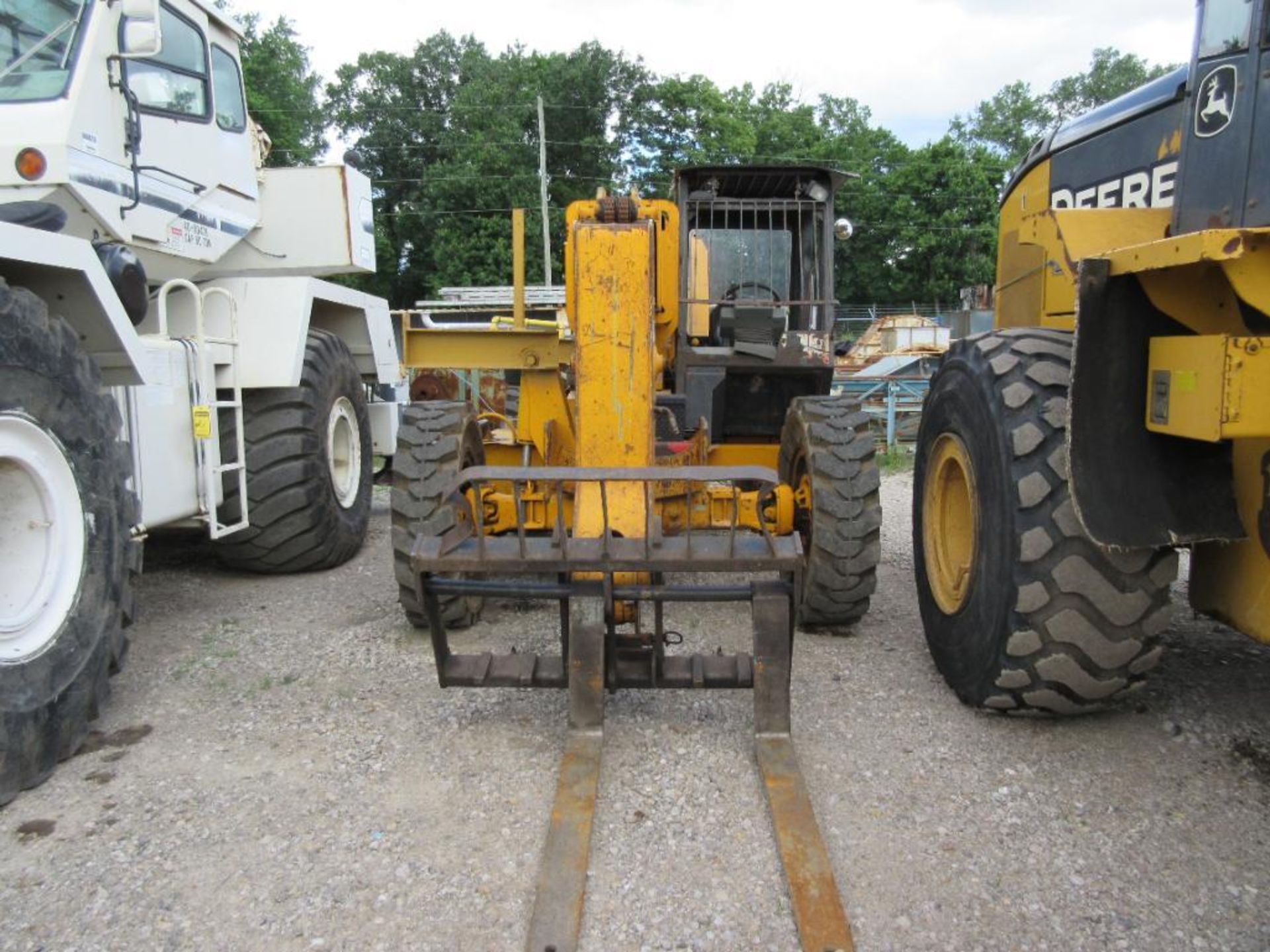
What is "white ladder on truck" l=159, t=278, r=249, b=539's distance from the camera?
14.8 ft

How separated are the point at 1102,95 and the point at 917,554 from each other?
63.6 m

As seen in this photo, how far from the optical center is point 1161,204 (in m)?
3.61

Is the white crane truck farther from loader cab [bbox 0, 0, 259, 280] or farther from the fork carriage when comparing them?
the fork carriage

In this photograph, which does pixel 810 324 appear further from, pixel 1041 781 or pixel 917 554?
pixel 1041 781

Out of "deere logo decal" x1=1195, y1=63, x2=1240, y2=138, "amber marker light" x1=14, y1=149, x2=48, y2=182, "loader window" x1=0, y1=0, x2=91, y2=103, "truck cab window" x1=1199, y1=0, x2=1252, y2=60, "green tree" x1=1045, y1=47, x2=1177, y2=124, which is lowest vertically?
"deere logo decal" x1=1195, y1=63, x2=1240, y2=138

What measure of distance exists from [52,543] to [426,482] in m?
1.56

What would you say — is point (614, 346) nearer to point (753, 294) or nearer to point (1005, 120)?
point (753, 294)

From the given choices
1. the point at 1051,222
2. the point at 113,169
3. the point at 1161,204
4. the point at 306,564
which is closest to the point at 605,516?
the point at 1051,222

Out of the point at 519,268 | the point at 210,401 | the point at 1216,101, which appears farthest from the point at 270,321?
the point at 1216,101

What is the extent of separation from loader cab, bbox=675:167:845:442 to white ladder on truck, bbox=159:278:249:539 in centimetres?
241

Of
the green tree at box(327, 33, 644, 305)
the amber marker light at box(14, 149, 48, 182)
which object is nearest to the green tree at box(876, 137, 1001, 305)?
the green tree at box(327, 33, 644, 305)

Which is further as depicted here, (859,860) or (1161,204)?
(1161,204)

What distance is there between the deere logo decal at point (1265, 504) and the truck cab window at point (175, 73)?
474 cm

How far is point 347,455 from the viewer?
6438 mm
